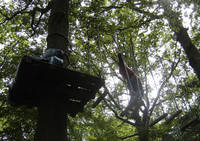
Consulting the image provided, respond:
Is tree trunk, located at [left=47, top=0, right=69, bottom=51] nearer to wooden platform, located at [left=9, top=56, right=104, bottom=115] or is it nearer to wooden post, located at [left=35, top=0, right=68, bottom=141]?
wooden post, located at [left=35, top=0, right=68, bottom=141]

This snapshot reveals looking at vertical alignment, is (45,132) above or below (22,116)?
below

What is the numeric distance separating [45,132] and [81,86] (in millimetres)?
870

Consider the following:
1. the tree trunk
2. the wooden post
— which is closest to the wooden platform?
the wooden post

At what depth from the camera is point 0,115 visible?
5570 mm

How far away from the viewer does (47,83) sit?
2.60 m

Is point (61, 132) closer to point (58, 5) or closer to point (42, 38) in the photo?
point (58, 5)

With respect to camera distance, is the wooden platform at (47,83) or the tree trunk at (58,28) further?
the tree trunk at (58,28)

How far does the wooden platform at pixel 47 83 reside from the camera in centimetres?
234

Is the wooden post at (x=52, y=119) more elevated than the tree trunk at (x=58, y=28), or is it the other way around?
the tree trunk at (x=58, y=28)

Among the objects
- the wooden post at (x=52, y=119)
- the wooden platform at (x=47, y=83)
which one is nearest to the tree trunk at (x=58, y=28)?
the wooden post at (x=52, y=119)

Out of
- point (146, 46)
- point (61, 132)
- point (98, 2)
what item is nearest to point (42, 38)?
A: point (98, 2)

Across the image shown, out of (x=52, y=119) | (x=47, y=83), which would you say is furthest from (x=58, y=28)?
(x=52, y=119)

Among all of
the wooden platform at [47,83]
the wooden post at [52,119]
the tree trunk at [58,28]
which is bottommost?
the wooden post at [52,119]

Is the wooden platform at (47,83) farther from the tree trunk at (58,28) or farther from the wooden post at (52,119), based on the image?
the tree trunk at (58,28)
